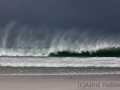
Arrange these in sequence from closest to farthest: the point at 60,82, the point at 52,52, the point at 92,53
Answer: the point at 60,82
the point at 52,52
the point at 92,53

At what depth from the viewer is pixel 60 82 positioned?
41.9ft

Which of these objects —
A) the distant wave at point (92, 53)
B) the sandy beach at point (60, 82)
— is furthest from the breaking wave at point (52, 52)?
the sandy beach at point (60, 82)

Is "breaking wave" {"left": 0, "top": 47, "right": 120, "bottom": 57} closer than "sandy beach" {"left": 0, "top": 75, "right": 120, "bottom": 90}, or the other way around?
"sandy beach" {"left": 0, "top": 75, "right": 120, "bottom": 90}

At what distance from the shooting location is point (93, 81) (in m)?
13.1

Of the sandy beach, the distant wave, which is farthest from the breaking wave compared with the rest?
the sandy beach

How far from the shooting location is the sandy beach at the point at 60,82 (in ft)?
38.5

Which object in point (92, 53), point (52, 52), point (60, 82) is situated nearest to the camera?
point (60, 82)

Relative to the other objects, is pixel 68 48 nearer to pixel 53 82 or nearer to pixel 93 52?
pixel 93 52

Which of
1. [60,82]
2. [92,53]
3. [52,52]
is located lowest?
[60,82]

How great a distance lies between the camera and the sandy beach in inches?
462

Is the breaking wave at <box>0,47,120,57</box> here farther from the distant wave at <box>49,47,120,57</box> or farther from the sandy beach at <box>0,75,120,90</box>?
the sandy beach at <box>0,75,120,90</box>

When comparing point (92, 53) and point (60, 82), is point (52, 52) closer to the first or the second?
point (92, 53)

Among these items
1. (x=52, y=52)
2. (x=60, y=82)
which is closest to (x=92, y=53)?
(x=52, y=52)

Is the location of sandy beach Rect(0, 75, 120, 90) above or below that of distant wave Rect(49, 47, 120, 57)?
below
